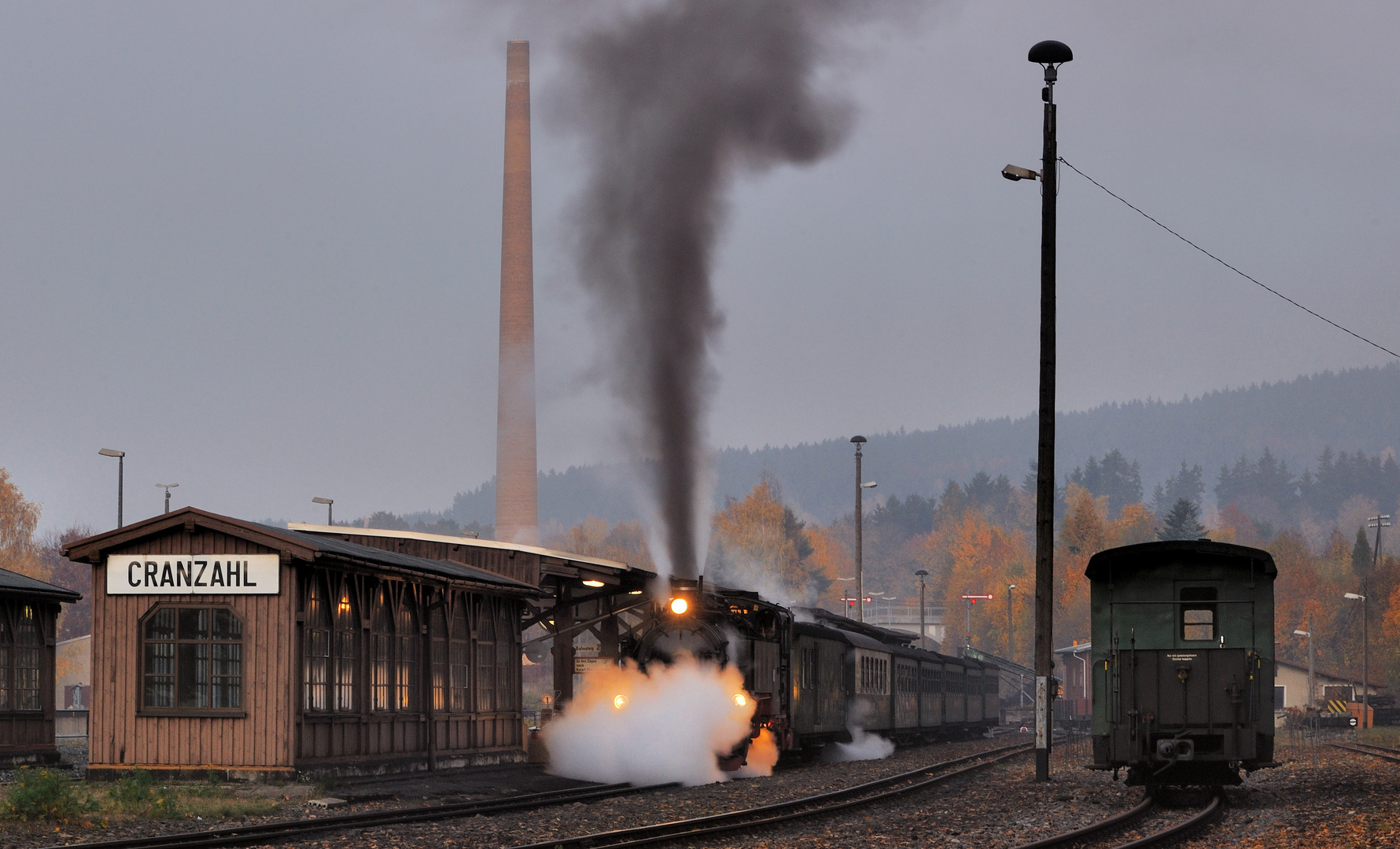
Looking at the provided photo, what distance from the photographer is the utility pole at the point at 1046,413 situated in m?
25.6

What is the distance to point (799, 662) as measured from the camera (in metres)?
31.7

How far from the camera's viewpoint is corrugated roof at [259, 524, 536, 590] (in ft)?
78.9

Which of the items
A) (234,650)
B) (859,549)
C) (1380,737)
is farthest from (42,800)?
(1380,737)

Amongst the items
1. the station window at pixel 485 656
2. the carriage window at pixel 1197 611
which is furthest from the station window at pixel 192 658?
the carriage window at pixel 1197 611

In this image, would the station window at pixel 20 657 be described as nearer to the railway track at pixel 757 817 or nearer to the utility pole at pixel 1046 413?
the railway track at pixel 757 817

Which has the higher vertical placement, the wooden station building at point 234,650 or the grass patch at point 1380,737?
the wooden station building at point 234,650

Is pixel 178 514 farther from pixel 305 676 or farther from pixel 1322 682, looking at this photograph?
pixel 1322 682

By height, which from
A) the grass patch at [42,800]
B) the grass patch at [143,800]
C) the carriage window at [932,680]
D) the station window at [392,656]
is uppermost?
the station window at [392,656]

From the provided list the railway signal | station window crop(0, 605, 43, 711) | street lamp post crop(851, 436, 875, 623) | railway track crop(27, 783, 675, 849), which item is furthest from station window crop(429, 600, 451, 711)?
the railway signal

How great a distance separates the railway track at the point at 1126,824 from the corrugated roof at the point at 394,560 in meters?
11.9

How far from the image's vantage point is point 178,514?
2422 cm

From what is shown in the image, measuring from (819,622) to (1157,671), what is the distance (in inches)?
820

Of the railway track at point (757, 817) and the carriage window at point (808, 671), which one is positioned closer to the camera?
the railway track at point (757, 817)

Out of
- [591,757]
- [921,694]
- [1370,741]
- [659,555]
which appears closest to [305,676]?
[591,757]
